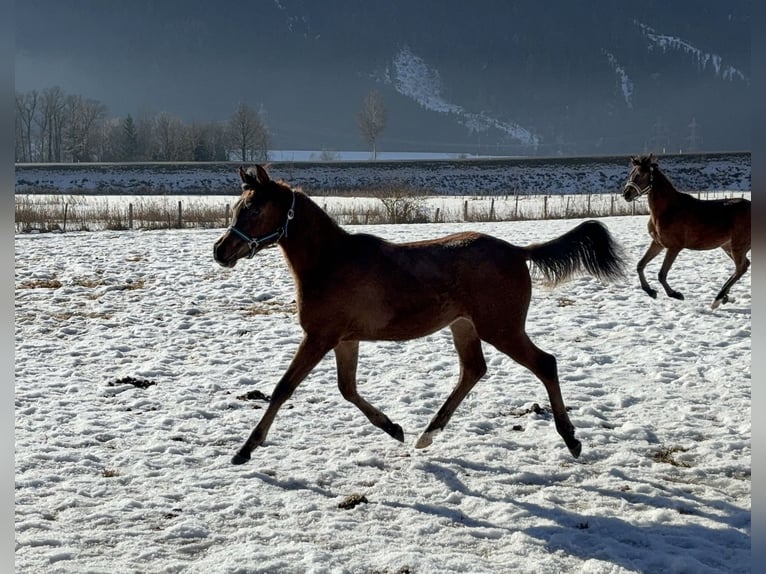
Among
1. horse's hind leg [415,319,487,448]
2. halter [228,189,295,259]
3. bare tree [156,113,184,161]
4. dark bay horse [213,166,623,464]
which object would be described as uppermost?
bare tree [156,113,184,161]

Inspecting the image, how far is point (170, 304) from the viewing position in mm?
11719

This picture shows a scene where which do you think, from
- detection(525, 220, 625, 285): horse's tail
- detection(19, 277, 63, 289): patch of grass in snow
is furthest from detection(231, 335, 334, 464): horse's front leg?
detection(19, 277, 63, 289): patch of grass in snow

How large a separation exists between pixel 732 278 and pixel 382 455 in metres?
7.50

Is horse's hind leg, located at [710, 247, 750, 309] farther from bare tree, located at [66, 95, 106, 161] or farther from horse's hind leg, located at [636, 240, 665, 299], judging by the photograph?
bare tree, located at [66, 95, 106, 161]

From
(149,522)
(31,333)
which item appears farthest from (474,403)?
(31,333)

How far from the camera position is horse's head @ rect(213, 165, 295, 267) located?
529 centimetres

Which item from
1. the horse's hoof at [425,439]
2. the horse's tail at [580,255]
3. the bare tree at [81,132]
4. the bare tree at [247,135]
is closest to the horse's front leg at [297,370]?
the horse's hoof at [425,439]

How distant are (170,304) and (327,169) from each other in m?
52.0

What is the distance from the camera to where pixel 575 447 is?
18.0ft

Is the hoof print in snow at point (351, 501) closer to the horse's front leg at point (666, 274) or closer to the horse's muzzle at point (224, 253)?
the horse's muzzle at point (224, 253)

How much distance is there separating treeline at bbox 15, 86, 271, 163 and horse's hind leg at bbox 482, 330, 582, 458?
286 ft

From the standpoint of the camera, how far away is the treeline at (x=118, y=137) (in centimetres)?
9481

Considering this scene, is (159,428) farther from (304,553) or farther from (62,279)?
(62,279)

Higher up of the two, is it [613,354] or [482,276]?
[482,276]
